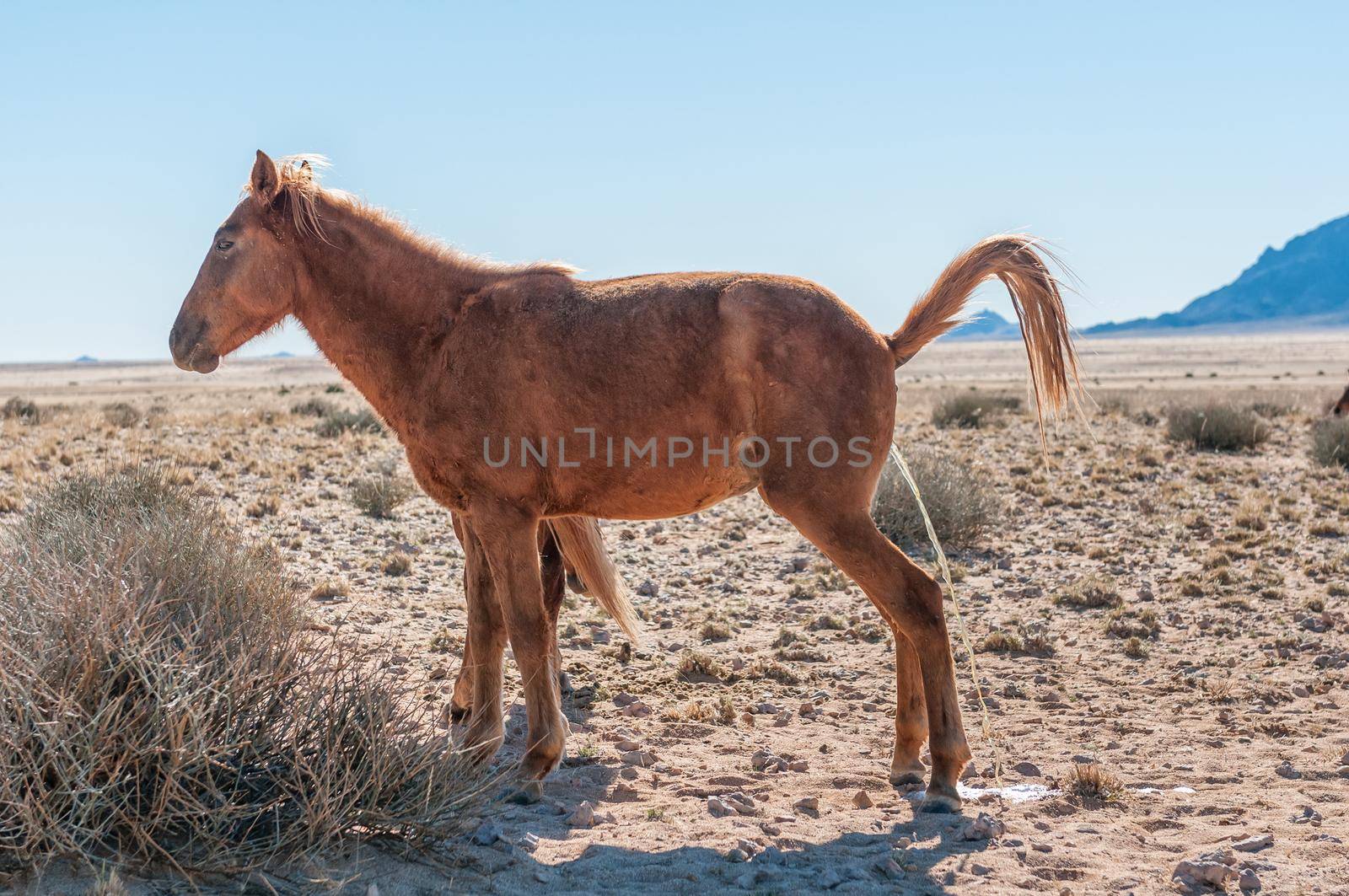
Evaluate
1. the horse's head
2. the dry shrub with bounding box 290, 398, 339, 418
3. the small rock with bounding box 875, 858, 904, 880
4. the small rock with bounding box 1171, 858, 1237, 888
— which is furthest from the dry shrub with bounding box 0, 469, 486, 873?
the dry shrub with bounding box 290, 398, 339, 418

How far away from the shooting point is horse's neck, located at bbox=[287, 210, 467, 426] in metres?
5.65

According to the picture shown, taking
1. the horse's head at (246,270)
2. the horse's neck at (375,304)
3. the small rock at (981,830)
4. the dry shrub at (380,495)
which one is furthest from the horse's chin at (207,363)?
the dry shrub at (380,495)

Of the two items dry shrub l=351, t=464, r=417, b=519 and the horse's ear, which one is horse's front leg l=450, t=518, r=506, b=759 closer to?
the horse's ear

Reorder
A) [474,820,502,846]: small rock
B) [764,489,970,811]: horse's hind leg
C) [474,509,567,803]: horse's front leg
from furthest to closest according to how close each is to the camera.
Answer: [474,509,567,803]: horse's front leg, [764,489,970,811]: horse's hind leg, [474,820,502,846]: small rock

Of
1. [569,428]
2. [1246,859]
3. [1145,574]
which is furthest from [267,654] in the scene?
[1145,574]

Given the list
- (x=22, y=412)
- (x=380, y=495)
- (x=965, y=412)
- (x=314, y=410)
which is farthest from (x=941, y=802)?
(x=22, y=412)

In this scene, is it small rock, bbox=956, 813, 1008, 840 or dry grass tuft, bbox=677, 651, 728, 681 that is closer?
small rock, bbox=956, 813, 1008, 840

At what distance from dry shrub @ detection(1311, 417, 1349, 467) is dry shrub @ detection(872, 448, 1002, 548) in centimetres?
689

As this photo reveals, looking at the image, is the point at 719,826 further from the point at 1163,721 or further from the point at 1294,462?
the point at 1294,462

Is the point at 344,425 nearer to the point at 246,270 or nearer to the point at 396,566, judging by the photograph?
the point at 396,566

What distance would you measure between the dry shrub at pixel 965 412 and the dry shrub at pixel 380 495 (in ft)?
47.5

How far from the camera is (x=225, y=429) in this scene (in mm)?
21594

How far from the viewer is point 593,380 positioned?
5301 mm

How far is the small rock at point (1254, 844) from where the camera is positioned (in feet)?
15.2
